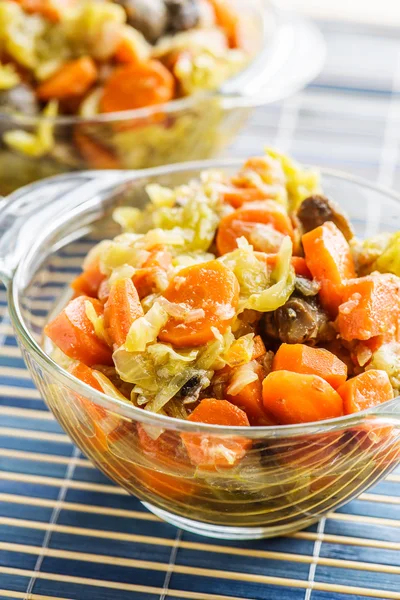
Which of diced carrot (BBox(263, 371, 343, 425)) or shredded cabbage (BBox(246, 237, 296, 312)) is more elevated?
shredded cabbage (BBox(246, 237, 296, 312))

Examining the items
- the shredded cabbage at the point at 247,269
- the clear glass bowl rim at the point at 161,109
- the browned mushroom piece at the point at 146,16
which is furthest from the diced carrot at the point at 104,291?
the browned mushroom piece at the point at 146,16

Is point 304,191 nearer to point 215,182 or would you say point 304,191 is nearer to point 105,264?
point 215,182

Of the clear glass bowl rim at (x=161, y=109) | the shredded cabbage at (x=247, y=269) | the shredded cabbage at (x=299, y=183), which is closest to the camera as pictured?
the shredded cabbage at (x=247, y=269)

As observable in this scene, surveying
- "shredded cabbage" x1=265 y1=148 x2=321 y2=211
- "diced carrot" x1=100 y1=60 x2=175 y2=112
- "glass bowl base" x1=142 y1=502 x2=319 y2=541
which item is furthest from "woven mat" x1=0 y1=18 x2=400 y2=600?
"diced carrot" x1=100 y1=60 x2=175 y2=112

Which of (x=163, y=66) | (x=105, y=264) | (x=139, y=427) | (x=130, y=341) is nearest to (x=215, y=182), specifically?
(x=105, y=264)

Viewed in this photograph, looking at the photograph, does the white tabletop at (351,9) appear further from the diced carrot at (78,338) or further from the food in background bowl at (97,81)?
the diced carrot at (78,338)

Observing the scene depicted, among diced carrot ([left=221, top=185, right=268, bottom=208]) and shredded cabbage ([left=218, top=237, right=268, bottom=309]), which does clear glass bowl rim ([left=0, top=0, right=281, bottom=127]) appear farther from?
shredded cabbage ([left=218, top=237, right=268, bottom=309])
